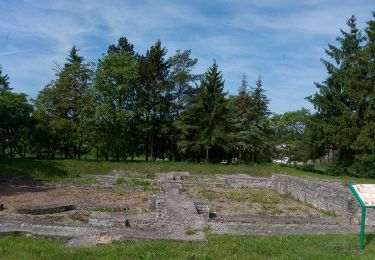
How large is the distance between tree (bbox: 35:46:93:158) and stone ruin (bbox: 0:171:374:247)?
59.4 ft

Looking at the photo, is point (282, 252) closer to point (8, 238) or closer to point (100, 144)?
point (8, 238)

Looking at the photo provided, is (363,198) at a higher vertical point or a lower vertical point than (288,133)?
lower

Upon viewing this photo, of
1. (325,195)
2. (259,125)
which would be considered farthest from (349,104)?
(325,195)

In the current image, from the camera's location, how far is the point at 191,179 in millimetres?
24672

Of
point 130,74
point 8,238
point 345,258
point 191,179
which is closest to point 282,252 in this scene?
point 345,258

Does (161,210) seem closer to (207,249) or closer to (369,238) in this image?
(207,249)

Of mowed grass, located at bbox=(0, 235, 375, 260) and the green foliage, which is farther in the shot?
the green foliage

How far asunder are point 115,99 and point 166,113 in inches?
259

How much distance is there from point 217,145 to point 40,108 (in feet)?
49.5

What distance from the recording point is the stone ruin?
27.2ft

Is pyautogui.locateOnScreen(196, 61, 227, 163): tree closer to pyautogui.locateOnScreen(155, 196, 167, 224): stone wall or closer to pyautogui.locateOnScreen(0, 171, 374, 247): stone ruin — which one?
pyautogui.locateOnScreen(0, 171, 374, 247): stone ruin

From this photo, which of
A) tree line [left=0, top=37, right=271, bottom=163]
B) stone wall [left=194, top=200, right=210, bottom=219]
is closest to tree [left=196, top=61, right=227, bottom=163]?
tree line [left=0, top=37, right=271, bottom=163]

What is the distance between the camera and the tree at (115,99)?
34594 mm

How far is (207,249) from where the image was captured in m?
7.44
